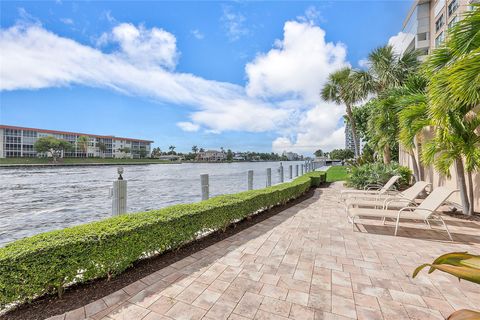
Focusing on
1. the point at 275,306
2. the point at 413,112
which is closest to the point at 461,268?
the point at 275,306

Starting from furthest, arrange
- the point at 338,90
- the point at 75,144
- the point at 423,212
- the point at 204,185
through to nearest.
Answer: the point at 75,144, the point at 338,90, the point at 204,185, the point at 423,212

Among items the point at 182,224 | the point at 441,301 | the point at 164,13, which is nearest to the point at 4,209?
the point at 182,224

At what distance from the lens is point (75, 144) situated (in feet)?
223

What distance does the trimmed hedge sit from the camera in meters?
2.00

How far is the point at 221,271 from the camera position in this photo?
2883mm

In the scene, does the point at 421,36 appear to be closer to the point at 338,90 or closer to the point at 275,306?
the point at 338,90

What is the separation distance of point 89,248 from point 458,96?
5494 millimetres

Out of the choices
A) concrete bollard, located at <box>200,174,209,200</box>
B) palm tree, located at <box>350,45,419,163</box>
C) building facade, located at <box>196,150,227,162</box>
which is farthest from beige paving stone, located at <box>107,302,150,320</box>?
building facade, located at <box>196,150,227,162</box>

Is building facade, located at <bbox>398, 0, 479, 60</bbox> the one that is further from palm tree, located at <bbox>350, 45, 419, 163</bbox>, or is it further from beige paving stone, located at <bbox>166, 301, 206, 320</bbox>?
beige paving stone, located at <bbox>166, 301, 206, 320</bbox>

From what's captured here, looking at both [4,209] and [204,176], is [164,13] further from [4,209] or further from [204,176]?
[4,209]

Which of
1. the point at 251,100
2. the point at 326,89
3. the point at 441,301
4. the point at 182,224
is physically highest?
the point at 326,89

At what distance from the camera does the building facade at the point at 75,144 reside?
176ft

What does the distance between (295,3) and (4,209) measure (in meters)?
11.0

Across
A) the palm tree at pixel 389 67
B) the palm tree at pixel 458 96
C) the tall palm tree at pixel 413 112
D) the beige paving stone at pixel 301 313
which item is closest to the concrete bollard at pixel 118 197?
the beige paving stone at pixel 301 313
